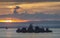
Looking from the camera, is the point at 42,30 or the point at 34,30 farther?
the point at 42,30

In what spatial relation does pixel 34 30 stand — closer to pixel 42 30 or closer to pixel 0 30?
pixel 42 30

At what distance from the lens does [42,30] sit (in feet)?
97.2

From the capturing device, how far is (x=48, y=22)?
3534 cm

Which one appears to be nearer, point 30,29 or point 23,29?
point 30,29

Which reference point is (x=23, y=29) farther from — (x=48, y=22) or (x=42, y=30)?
(x=48, y=22)

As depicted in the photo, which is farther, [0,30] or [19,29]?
[0,30]

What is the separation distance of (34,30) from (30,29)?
45.9 inches

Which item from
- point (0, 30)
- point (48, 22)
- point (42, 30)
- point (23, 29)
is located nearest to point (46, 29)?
point (42, 30)

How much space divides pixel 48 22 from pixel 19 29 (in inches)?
271

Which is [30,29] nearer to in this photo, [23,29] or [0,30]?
[23,29]

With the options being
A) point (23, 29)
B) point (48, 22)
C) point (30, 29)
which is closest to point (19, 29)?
point (23, 29)

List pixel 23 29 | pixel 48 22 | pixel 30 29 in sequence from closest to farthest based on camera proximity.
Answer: pixel 30 29, pixel 23 29, pixel 48 22

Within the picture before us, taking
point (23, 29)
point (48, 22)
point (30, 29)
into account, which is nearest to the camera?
point (30, 29)

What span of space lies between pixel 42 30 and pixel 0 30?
9902 millimetres
